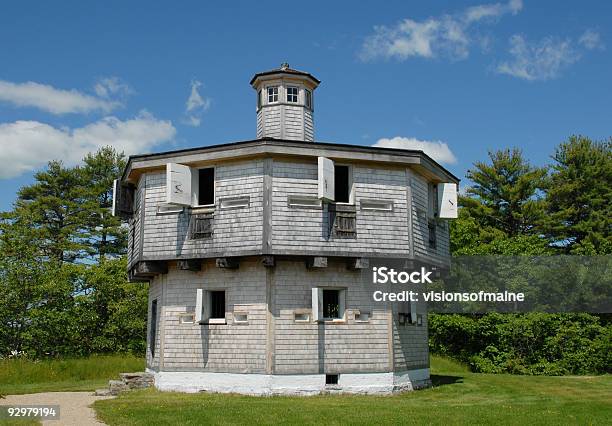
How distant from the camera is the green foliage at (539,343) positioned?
3195 centimetres

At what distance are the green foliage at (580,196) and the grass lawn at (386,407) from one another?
67.8 feet

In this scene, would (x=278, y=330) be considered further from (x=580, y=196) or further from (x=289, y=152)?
(x=580, y=196)

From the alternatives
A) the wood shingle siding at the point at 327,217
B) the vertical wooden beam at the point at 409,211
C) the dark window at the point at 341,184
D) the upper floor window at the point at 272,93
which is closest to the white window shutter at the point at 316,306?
the wood shingle siding at the point at 327,217

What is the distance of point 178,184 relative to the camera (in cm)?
1886

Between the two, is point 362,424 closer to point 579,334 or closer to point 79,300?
point 579,334

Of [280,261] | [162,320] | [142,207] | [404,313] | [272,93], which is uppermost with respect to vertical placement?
[272,93]

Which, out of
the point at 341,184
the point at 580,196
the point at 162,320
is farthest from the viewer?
the point at 580,196

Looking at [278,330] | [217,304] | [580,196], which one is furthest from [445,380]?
[580,196]

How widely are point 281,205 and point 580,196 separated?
2892 cm

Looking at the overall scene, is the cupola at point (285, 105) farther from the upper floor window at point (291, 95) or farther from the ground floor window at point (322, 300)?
the ground floor window at point (322, 300)

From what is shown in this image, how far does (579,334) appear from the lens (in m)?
32.2

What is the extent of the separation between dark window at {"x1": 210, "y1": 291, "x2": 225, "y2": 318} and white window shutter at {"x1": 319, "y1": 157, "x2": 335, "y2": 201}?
4632 millimetres

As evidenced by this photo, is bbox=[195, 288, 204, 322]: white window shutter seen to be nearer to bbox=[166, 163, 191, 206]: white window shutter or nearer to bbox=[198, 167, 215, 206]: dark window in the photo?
bbox=[166, 163, 191, 206]: white window shutter

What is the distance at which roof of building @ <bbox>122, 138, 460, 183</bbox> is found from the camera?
18436 millimetres
